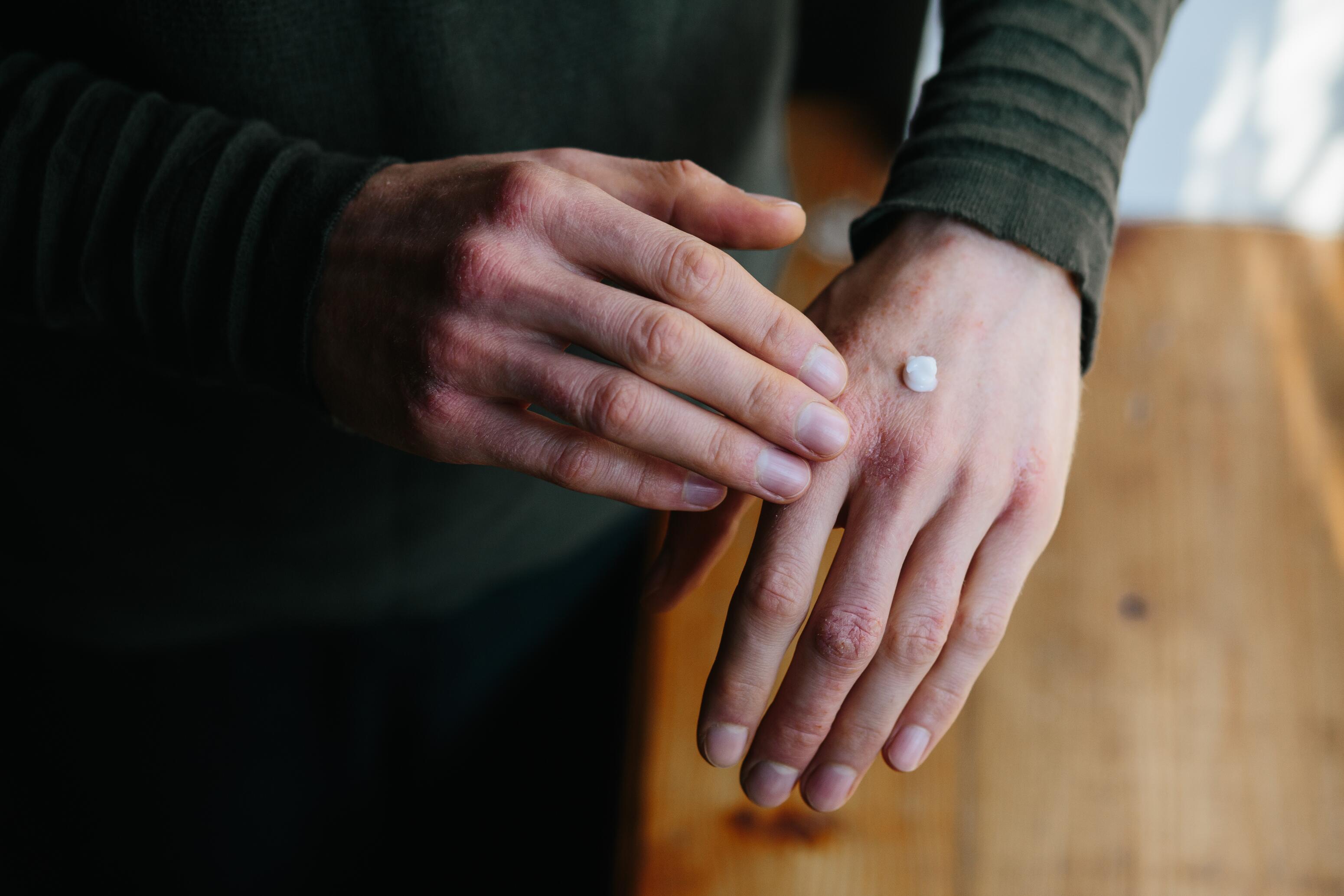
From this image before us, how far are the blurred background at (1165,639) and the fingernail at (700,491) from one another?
15.2 inches

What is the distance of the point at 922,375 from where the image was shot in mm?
659

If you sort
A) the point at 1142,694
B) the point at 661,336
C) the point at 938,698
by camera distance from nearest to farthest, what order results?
the point at 661,336
the point at 938,698
the point at 1142,694

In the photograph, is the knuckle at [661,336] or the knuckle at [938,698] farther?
the knuckle at [938,698]

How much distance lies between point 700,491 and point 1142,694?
1.98 ft

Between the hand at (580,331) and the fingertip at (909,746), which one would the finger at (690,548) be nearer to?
the hand at (580,331)

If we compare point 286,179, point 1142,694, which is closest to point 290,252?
point 286,179

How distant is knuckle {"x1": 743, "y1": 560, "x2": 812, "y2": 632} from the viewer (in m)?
0.63

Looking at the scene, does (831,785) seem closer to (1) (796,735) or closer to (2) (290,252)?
(1) (796,735)

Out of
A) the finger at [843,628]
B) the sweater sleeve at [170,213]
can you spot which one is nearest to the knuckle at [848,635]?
the finger at [843,628]

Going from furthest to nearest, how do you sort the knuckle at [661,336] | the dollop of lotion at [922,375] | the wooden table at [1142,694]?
the wooden table at [1142,694], the dollop of lotion at [922,375], the knuckle at [661,336]

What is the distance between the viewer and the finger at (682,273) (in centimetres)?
57

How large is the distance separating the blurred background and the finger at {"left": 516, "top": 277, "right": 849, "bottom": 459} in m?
0.44

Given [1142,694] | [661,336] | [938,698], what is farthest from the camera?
[1142,694]

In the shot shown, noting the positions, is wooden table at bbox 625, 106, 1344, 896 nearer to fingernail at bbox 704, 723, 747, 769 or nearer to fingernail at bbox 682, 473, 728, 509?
fingernail at bbox 704, 723, 747, 769
